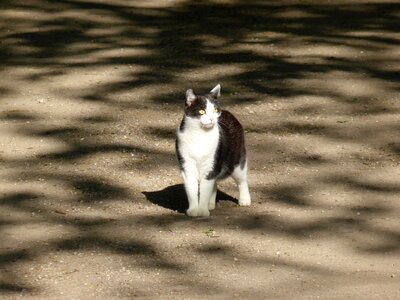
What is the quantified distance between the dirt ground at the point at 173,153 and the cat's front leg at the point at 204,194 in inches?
5.7

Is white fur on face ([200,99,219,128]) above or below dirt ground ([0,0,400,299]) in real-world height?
above

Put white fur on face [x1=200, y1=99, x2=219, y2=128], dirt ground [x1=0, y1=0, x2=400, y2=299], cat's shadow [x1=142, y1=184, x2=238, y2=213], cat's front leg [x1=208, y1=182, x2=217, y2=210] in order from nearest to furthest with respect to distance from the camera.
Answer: dirt ground [x1=0, y1=0, x2=400, y2=299]
white fur on face [x1=200, y1=99, x2=219, y2=128]
cat's front leg [x1=208, y1=182, x2=217, y2=210]
cat's shadow [x1=142, y1=184, x2=238, y2=213]

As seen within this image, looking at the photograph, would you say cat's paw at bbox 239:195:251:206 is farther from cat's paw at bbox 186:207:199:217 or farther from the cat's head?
the cat's head

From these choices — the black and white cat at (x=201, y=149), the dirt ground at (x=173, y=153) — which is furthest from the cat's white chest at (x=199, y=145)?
the dirt ground at (x=173, y=153)

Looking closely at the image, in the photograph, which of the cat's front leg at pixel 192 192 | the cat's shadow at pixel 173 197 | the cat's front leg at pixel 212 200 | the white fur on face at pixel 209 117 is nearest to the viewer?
the white fur on face at pixel 209 117

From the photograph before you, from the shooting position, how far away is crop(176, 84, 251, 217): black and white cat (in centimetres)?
729

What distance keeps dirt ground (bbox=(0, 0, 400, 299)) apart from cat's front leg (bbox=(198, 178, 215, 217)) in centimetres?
14

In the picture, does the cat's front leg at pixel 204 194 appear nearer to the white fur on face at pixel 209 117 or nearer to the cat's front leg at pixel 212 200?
the cat's front leg at pixel 212 200

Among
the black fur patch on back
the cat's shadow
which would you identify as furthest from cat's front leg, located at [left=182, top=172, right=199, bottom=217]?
the cat's shadow

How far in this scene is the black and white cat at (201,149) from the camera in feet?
23.9

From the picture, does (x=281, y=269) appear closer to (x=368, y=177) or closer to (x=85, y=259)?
(x=85, y=259)

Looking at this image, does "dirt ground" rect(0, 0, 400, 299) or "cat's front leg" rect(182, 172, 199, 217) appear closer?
"dirt ground" rect(0, 0, 400, 299)

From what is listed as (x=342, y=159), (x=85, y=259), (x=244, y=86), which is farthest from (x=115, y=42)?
(x=85, y=259)

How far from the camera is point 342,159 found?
8.77 meters
